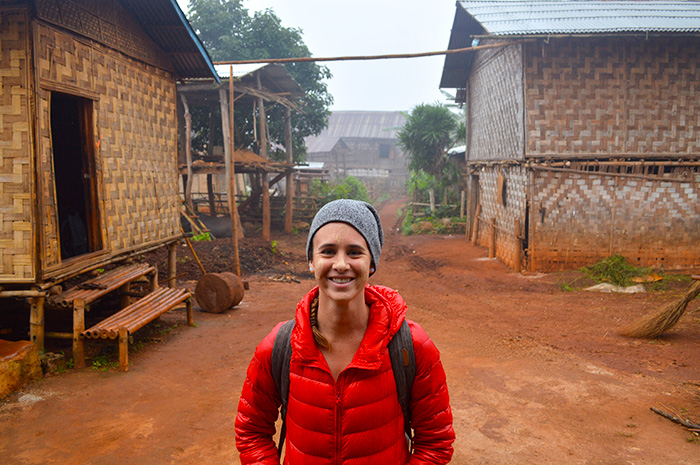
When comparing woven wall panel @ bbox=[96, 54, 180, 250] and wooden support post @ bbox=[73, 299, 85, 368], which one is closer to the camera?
wooden support post @ bbox=[73, 299, 85, 368]

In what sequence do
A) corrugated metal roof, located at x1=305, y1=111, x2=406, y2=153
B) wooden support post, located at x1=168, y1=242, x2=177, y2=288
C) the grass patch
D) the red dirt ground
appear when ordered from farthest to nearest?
corrugated metal roof, located at x1=305, y1=111, x2=406, y2=153, the grass patch, wooden support post, located at x1=168, y1=242, x2=177, y2=288, the red dirt ground

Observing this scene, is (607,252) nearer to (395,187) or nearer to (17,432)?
(17,432)

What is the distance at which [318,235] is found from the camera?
216cm

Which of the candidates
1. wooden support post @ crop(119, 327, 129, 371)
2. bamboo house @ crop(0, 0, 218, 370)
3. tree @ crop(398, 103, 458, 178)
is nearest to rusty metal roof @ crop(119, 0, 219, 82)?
bamboo house @ crop(0, 0, 218, 370)

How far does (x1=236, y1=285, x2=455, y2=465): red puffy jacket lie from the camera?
2094 millimetres

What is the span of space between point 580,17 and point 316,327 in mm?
12470

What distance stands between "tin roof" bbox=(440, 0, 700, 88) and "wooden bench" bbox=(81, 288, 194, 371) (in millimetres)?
8394

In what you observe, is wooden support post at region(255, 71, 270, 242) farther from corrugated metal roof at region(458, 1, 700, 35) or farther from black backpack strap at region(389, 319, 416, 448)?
black backpack strap at region(389, 319, 416, 448)

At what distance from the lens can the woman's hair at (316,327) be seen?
219cm

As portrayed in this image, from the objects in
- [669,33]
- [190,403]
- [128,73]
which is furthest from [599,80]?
[190,403]

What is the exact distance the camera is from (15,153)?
5527 mm

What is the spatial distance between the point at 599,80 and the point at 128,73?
31.1 ft

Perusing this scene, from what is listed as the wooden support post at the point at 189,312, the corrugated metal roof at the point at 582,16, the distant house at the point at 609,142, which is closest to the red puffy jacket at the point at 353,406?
the wooden support post at the point at 189,312

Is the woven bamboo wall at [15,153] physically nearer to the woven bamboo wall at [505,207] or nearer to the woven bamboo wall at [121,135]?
the woven bamboo wall at [121,135]
